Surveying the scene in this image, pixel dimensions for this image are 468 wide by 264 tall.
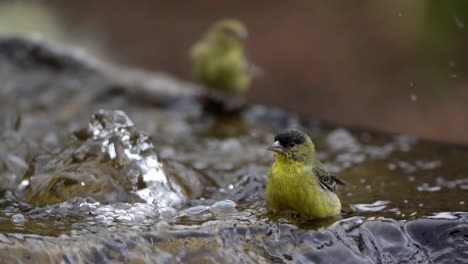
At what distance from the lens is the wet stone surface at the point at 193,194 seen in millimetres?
3135

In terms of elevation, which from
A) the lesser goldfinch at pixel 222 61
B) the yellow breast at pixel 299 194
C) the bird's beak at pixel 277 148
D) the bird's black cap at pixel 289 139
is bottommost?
the yellow breast at pixel 299 194

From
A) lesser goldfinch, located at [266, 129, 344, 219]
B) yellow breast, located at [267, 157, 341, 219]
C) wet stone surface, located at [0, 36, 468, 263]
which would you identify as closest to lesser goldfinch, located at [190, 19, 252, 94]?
wet stone surface, located at [0, 36, 468, 263]

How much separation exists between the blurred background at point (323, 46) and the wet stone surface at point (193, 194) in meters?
4.31

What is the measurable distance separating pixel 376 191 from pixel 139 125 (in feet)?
9.48

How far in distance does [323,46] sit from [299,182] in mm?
11068

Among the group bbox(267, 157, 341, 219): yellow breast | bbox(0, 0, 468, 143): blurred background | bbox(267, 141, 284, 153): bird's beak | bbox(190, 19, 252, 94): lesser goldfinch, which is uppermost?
bbox(0, 0, 468, 143): blurred background

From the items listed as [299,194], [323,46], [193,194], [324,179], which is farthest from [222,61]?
[323,46]

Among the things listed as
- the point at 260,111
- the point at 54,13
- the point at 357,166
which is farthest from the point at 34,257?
the point at 54,13

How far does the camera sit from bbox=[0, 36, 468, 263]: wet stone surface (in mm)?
3135

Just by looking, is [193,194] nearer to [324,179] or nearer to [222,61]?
[324,179]

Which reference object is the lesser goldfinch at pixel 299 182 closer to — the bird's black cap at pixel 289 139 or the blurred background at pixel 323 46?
the bird's black cap at pixel 289 139

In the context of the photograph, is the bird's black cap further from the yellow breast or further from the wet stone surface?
the wet stone surface

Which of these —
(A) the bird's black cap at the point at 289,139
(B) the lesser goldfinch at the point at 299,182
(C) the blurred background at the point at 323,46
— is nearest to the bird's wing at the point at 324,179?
(B) the lesser goldfinch at the point at 299,182

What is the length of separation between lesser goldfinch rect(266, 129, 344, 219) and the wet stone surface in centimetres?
9
